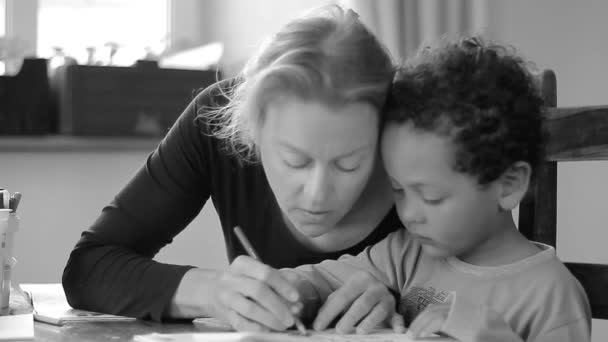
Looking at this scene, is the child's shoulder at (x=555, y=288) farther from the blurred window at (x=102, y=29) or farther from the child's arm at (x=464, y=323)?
the blurred window at (x=102, y=29)

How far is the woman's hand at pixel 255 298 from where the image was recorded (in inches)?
37.3

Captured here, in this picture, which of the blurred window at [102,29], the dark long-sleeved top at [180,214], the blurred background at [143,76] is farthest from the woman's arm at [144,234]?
the blurred window at [102,29]

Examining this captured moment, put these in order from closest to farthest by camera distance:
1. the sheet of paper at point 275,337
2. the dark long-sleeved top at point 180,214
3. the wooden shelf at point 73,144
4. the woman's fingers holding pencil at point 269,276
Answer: the sheet of paper at point 275,337
the woman's fingers holding pencil at point 269,276
the dark long-sleeved top at point 180,214
the wooden shelf at point 73,144

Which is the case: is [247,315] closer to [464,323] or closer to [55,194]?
[464,323]

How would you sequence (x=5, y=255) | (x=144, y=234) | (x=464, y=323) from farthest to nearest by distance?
1. (x=144, y=234)
2. (x=5, y=255)
3. (x=464, y=323)

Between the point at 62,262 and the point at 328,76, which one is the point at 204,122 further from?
the point at 62,262

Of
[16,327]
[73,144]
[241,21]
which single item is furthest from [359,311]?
[241,21]

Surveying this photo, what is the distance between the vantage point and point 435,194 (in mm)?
1011

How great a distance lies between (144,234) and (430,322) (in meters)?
0.53

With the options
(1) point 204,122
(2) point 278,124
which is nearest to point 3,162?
(1) point 204,122

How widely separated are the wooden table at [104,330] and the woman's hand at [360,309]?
138 millimetres

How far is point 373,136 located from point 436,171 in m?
0.08

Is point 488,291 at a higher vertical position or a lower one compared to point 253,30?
lower

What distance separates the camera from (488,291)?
1.03m
